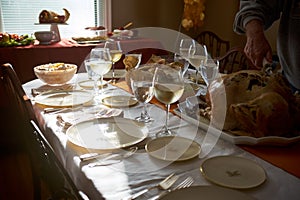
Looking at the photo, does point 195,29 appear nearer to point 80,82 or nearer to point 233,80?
point 80,82

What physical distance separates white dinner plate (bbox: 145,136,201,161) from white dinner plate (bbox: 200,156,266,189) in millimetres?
60

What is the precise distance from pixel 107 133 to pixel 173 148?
20 centimetres

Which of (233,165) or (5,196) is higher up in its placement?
(233,165)

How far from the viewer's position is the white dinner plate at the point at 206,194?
1.87 ft

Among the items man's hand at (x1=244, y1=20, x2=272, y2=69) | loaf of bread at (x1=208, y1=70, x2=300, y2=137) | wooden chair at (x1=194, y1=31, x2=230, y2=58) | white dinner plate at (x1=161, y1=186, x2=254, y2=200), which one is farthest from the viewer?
wooden chair at (x1=194, y1=31, x2=230, y2=58)

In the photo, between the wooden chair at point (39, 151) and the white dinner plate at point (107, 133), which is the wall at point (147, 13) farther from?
the white dinner plate at point (107, 133)

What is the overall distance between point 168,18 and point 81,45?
1714mm

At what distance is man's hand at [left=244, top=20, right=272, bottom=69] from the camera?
4.19 feet

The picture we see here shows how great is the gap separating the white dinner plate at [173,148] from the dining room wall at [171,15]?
301 centimetres

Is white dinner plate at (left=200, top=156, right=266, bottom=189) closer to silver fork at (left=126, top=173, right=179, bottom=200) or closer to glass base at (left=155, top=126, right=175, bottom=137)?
silver fork at (left=126, top=173, right=179, bottom=200)

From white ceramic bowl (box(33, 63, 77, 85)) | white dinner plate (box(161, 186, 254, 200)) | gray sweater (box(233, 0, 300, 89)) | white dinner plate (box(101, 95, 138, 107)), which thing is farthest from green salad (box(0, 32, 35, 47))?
white dinner plate (box(161, 186, 254, 200))

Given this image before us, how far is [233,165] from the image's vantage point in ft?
2.29

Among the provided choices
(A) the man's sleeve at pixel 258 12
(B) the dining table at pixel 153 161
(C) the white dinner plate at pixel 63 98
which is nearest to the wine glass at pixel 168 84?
(B) the dining table at pixel 153 161

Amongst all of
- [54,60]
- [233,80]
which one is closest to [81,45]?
[54,60]
